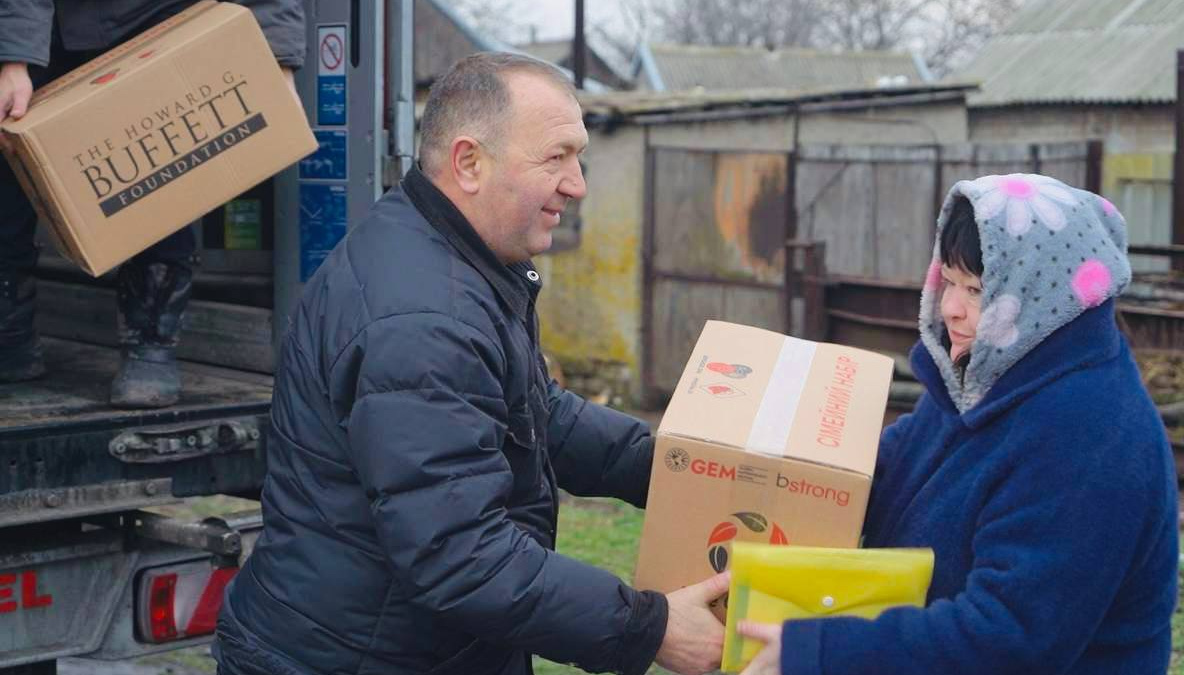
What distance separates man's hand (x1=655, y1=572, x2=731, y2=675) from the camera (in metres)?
2.27

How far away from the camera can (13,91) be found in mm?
3012

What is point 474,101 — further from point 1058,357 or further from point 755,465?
point 1058,357

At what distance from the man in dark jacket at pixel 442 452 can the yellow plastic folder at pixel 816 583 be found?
0.13 m

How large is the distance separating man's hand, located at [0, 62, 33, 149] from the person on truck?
8.5 inches

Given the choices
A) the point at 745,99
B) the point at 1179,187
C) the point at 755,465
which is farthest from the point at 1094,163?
the point at 755,465

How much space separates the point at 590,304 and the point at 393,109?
7640 millimetres

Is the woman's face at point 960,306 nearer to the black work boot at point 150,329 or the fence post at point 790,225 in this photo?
the black work boot at point 150,329

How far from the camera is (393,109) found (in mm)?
3545

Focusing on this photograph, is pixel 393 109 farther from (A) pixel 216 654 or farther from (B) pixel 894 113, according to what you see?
(B) pixel 894 113

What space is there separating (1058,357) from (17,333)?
8.67 feet

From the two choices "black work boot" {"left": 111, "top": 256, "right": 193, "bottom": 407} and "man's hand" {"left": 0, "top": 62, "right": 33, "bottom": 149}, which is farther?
"black work boot" {"left": 111, "top": 256, "right": 193, "bottom": 407}

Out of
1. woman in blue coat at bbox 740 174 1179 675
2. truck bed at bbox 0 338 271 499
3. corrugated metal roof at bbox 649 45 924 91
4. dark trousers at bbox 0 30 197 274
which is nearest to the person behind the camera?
woman in blue coat at bbox 740 174 1179 675

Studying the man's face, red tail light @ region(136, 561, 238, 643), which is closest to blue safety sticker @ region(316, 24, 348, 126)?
red tail light @ region(136, 561, 238, 643)

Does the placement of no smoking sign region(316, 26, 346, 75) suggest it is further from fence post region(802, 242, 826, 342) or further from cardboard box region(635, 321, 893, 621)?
fence post region(802, 242, 826, 342)
